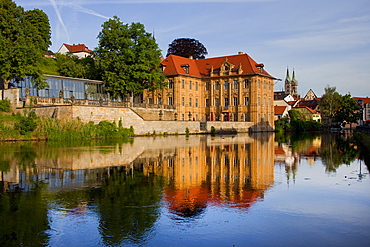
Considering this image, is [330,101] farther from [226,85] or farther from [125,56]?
[125,56]

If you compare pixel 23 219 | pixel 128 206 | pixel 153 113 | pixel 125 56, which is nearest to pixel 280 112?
pixel 153 113

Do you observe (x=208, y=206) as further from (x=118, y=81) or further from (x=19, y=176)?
(x=118, y=81)

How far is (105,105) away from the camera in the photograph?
47188 millimetres

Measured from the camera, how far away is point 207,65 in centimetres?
8400

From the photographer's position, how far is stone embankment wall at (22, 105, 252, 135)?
4288 centimetres

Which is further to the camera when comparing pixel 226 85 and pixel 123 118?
pixel 226 85

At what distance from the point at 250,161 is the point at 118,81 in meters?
40.0

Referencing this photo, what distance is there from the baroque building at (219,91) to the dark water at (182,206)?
58.7 metres

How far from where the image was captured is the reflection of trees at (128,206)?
24.9 feet

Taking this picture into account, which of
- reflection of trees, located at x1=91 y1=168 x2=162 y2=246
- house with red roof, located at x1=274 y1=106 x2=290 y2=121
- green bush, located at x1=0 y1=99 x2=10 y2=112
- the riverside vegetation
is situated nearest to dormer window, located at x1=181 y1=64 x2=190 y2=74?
house with red roof, located at x1=274 y1=106 x2=290 y2=121

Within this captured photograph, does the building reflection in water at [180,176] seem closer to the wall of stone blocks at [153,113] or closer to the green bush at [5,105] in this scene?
the green bush at [5,105]

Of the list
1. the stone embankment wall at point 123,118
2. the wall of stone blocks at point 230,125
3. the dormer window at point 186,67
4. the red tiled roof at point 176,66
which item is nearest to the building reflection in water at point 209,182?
the stone embankment wall at point 123,118

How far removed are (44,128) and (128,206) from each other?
31319mm

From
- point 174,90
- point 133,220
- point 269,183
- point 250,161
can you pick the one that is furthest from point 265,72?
point 133,220
